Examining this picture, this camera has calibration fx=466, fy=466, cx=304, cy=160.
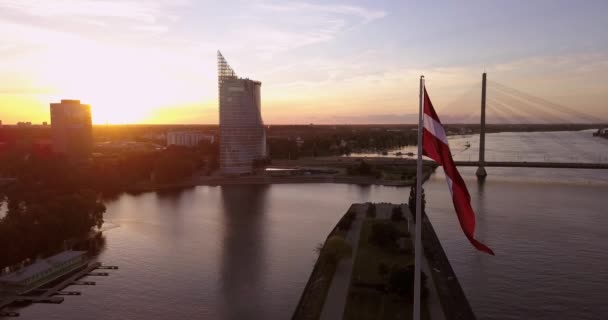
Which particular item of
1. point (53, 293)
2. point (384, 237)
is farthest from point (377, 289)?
point (53, 293)

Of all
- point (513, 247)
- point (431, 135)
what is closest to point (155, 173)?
point (513, 247)

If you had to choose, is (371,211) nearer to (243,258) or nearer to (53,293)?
(243,258)

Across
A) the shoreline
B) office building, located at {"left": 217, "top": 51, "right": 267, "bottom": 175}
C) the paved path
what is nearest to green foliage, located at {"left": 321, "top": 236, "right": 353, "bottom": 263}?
the paved path

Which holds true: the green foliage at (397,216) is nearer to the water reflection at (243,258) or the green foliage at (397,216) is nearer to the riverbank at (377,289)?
the riverbank at (377,289)

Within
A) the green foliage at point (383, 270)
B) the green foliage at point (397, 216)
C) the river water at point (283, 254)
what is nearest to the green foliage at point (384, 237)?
the river water at point (283, 254)

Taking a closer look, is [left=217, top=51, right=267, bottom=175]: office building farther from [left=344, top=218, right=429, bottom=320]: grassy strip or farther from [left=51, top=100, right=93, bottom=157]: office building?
[left=344, top=218, right=429, bottom=320]: grassy strip
